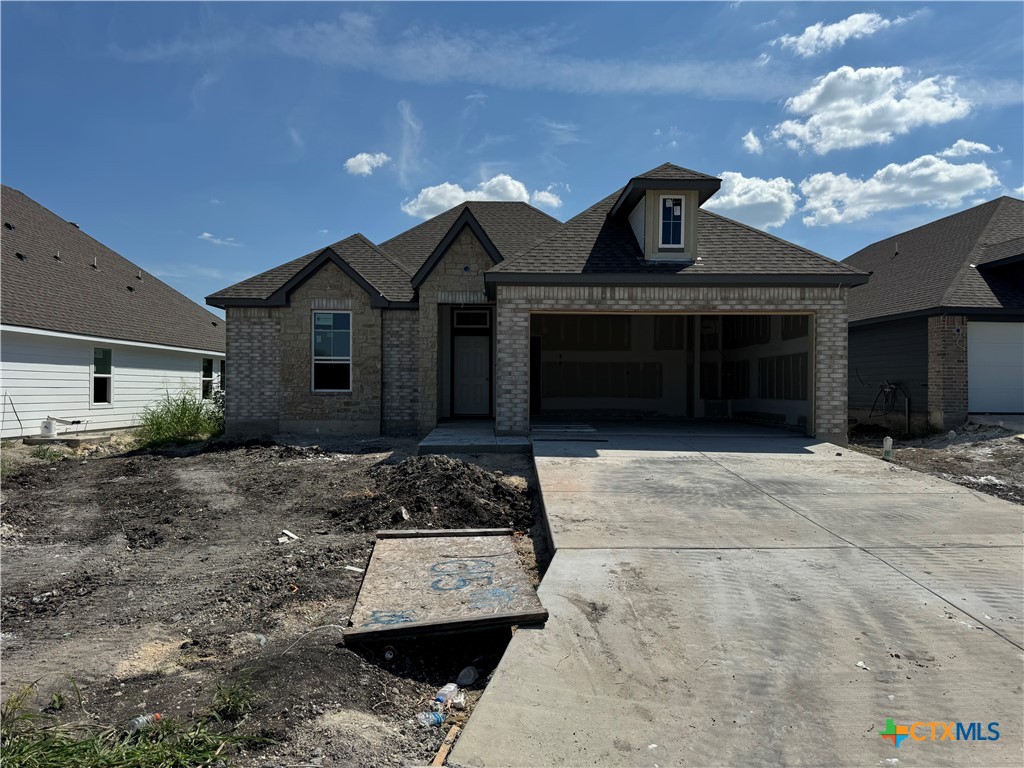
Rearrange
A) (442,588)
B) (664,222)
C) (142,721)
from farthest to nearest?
(664,222)
(442,588)
(142,721)

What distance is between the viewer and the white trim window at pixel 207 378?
2470 cm

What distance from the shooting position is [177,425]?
16703 mm

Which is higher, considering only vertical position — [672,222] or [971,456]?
[672,222]

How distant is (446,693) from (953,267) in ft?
65.0

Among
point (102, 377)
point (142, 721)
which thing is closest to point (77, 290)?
point (102, 377)


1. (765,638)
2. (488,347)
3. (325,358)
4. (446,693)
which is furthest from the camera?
(488,347)

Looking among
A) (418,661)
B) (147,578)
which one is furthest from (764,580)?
(147,578)

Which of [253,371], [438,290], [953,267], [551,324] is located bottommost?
[253,371]

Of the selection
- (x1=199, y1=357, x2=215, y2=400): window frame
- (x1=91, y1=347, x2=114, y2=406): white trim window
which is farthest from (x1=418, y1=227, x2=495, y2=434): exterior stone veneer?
(x1=199, y1=357, x2=215, y2=400): window frame

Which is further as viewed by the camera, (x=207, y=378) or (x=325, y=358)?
(x=207, y=378)

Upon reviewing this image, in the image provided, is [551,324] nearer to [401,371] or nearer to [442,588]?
[401,371]

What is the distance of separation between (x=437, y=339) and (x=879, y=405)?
1304 centimetres

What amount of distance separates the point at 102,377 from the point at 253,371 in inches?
218

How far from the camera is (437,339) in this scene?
635 inches
